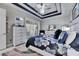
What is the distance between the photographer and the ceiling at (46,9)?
229 cm

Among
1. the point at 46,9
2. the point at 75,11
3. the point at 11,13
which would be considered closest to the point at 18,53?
the point at 11,13

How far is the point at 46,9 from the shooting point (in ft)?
7.63

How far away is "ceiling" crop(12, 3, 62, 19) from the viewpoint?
2.29m

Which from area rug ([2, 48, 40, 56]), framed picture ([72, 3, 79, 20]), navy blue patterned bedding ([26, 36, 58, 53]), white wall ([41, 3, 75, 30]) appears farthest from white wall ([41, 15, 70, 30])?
area rug ([2, 48, 40, 56])

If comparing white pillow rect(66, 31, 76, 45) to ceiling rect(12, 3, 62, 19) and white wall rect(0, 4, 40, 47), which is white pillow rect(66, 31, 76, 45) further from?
white wall rect(0, 4, 40, 47)

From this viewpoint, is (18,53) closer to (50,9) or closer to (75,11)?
(50,9)

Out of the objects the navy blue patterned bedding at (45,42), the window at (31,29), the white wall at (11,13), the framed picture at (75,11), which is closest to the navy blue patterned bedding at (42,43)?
the navy blue patterned bedding at (45,42)

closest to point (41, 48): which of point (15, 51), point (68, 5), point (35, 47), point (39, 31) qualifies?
point (35, 47)

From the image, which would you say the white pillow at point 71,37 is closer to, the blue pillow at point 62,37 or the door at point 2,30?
the blue pillow at point 62,37

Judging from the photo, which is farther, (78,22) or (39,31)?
(39,31)

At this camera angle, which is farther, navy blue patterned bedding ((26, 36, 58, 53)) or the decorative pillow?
navy blue patterned bedding ((26, 36, 58, 53))

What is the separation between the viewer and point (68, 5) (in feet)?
7.45

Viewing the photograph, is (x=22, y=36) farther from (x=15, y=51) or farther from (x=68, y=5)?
(x=68, y=5)

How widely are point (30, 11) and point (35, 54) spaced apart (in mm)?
858
